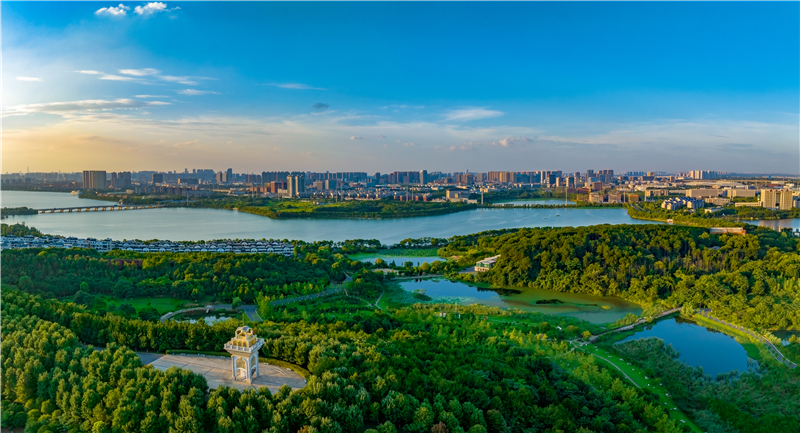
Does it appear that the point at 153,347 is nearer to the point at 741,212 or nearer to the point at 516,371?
the point at 516,371

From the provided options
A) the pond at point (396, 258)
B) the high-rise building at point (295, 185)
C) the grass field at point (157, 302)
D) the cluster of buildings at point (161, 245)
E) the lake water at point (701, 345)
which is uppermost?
the high-rise building at point (295, 185)

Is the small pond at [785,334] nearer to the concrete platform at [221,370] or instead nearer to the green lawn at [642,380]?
the green lawn at [642,380]

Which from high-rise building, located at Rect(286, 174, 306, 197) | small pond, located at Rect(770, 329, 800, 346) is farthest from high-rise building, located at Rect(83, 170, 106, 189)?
small pond, located at Rect(770, 329, 800, 346)

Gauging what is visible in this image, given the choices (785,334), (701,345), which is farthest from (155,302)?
(785,334)

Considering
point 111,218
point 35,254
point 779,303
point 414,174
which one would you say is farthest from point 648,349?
point 414,174

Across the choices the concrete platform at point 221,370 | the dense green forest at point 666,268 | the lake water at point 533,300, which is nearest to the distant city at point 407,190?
the dense green forest at point 666,268

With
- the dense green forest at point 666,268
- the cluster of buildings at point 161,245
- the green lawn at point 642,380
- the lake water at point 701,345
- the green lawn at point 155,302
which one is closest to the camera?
the green lawn at point 642,380
